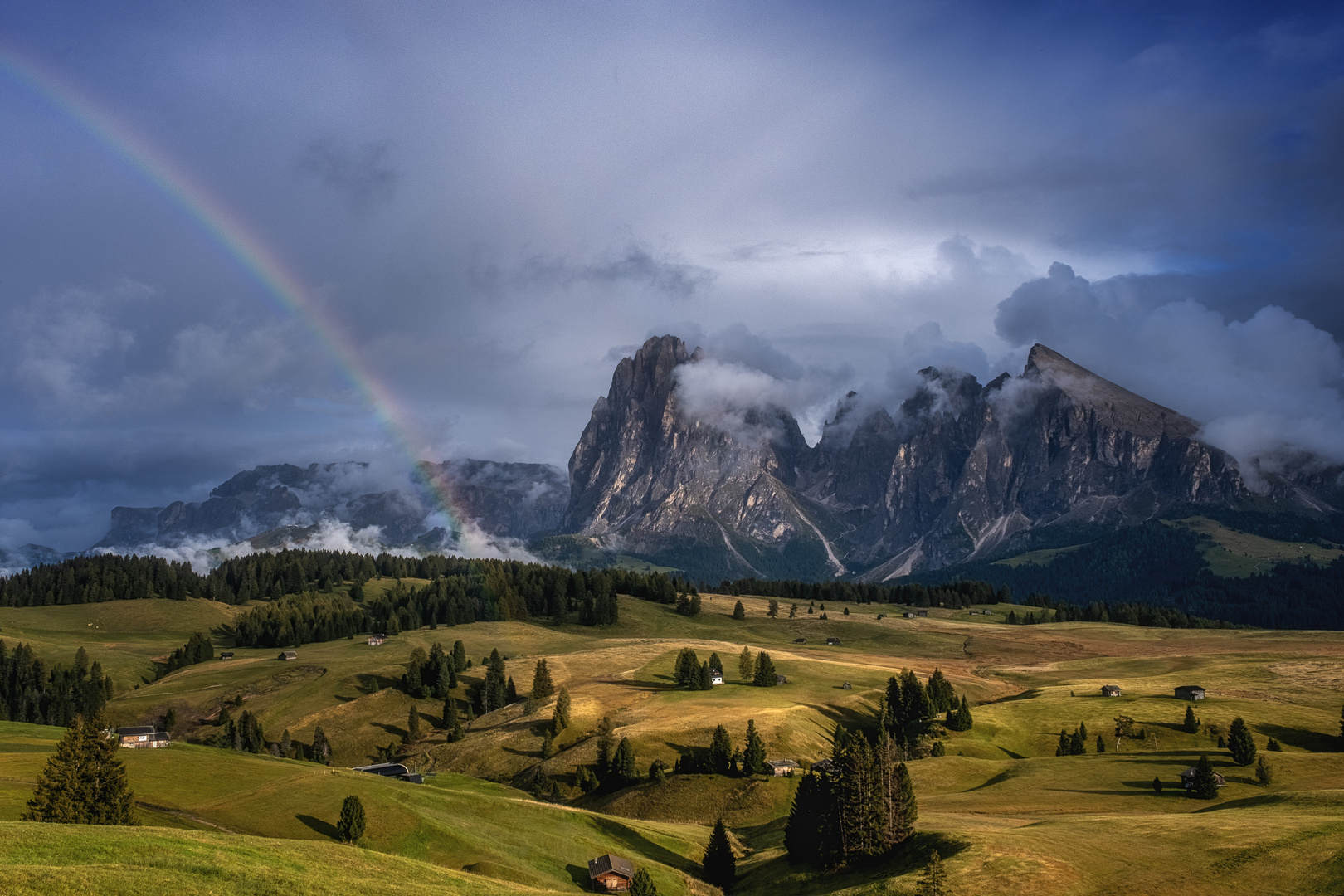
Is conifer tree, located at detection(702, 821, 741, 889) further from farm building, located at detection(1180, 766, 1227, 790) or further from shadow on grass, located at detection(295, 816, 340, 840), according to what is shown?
farm building, located at detection(1180, 766, 1227, 790)

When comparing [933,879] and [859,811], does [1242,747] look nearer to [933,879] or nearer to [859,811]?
[859,811]

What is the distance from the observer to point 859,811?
74938mm

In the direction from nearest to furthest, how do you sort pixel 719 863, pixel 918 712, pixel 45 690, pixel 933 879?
pixel 933 879 < pixel 719 863 < pixel 918 712 < pixel 45 690

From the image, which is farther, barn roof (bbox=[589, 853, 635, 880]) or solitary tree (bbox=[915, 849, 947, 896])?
barn roof (bbox=[589, 853, 635, 880])

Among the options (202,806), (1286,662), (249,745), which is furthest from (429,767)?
(1286,662)

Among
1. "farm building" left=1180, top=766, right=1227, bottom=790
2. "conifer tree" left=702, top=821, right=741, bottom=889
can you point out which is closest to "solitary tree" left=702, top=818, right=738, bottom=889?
"conifer tree" left=702, top=821, right=741, bottom=889

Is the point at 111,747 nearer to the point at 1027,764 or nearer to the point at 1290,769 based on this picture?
the point at 1027,764

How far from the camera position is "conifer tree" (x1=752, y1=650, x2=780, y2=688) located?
178 meters

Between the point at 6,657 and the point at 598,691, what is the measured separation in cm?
12435

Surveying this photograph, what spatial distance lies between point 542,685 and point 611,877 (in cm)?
9894

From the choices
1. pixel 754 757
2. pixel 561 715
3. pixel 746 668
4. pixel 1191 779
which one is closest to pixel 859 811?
pixel 1191 779

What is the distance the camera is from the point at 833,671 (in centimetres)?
19062

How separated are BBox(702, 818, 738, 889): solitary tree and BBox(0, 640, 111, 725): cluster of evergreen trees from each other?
142 meters

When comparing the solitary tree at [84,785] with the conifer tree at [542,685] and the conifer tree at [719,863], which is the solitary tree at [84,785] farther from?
the conifer tree at [542,685]
